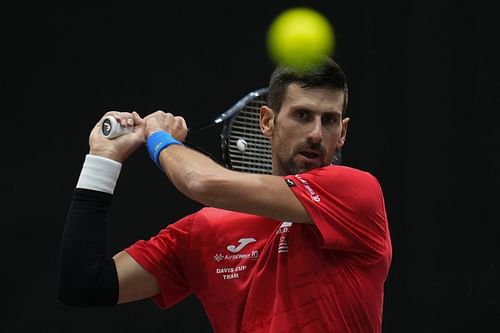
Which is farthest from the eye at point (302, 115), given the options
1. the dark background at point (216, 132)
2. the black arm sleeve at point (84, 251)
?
the dark background at point (216, 132)

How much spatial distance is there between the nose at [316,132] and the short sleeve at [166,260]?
19.7 inches

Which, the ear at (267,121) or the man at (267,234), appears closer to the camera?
the man at (267,234)

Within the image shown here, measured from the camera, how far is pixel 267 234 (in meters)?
2.39

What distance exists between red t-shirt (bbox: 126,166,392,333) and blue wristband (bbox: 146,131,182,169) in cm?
33

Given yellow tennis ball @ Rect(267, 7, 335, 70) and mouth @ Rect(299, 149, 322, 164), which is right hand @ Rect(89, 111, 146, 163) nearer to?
mouth @ Rect(299, 149, 322, 164)

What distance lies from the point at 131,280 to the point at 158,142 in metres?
0.45

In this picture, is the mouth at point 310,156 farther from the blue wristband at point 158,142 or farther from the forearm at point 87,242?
the forearm at point 87,242

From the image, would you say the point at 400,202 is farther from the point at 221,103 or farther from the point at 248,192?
the point at 248,192

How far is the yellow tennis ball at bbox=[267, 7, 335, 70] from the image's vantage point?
359 cm

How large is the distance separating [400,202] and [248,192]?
1.43 metres

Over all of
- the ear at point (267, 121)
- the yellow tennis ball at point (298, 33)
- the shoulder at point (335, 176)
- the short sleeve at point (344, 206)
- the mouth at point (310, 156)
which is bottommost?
the short sleeve at point (344, 206)

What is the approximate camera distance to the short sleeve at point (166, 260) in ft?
8.32

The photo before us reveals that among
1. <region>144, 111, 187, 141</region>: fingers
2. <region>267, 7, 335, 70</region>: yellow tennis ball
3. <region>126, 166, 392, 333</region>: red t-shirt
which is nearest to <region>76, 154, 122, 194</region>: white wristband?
<region>144, 111, 187, 141</region>: fingers

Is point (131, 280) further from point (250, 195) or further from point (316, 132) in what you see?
point (316, 132)
